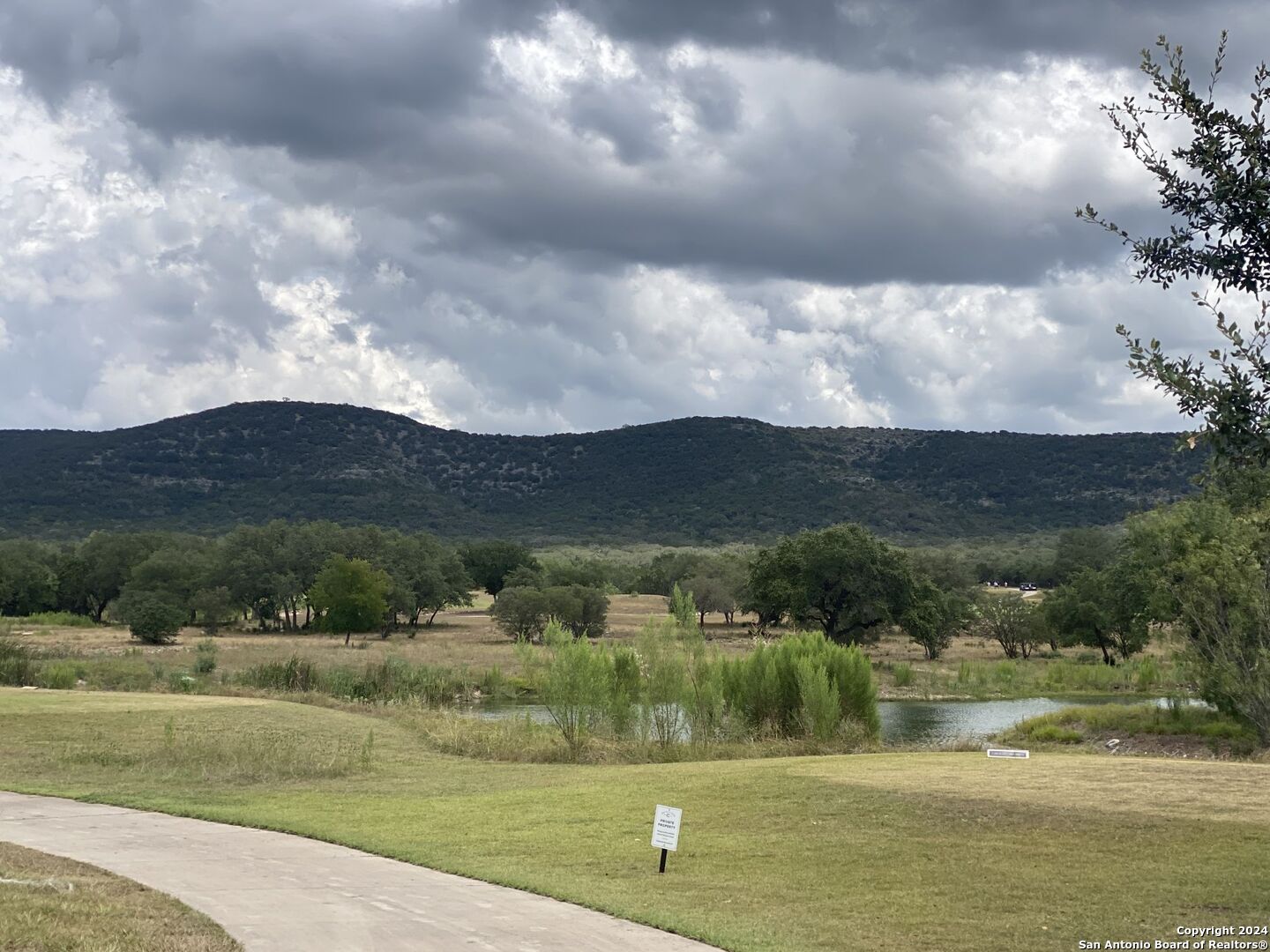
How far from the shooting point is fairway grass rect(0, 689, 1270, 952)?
37.0 ft

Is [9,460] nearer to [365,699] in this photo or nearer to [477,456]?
[477,456]

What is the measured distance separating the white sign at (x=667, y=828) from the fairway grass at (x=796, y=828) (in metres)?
0.48

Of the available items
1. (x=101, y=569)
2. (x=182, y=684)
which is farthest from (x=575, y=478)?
(x=182, y=684)

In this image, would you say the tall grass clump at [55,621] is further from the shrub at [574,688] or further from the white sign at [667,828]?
the white sign at [667,828]

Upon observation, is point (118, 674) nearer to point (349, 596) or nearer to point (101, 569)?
point (349, 596)

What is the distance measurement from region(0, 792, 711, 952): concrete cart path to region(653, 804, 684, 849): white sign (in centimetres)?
133

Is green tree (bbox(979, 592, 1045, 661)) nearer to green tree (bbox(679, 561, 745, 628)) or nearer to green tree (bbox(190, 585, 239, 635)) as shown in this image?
green tree (bbox(679, 561, 745, 628))

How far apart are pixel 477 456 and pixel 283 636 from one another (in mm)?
93717

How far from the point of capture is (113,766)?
2253 cm

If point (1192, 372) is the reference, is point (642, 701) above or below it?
below

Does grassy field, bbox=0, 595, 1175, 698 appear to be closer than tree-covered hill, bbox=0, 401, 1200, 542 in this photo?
Yes

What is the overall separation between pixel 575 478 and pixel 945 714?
118 metres

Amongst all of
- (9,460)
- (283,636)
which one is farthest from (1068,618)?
(9,460)

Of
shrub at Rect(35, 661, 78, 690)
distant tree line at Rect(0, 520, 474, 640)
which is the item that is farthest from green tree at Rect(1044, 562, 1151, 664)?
shrub at Rect(35, 661, 78, 690)
